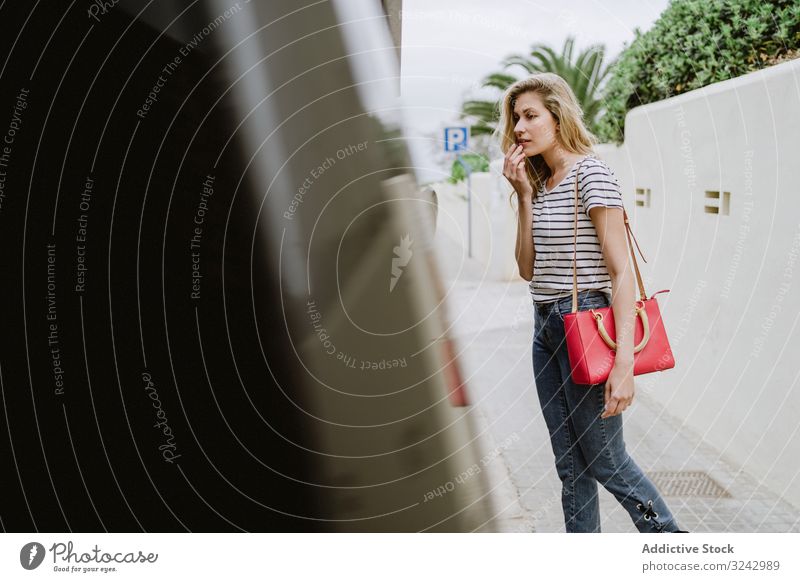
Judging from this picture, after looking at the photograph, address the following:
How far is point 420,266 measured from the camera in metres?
3.52

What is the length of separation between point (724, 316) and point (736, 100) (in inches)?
40.1

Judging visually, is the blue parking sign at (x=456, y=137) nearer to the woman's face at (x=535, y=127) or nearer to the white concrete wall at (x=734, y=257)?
the white concrete wall at (x=734, y=257)

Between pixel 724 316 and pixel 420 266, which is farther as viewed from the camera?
pixel 724 316

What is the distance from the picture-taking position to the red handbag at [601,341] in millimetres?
2572

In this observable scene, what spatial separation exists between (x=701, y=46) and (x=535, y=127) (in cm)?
206

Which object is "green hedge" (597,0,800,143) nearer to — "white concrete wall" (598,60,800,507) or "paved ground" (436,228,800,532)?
"white concrete wall" (598,60,800,507)

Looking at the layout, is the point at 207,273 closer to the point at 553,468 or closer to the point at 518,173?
the point at 518,173

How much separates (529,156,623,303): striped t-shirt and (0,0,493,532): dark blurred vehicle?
32.1 inches

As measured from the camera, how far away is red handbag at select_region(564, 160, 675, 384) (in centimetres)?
257

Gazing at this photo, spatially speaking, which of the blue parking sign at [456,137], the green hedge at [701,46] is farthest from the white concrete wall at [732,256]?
the blue parking sign at [456,137]

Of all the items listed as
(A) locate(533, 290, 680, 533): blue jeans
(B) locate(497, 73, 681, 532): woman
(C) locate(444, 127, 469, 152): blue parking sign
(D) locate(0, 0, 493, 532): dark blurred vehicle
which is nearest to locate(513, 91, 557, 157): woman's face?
(B) locate(497, 73, 681, 532): woman

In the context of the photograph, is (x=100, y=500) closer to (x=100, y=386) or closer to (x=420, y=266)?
(x=100, y=386)

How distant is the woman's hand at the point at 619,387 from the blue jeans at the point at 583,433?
5 centimetres
